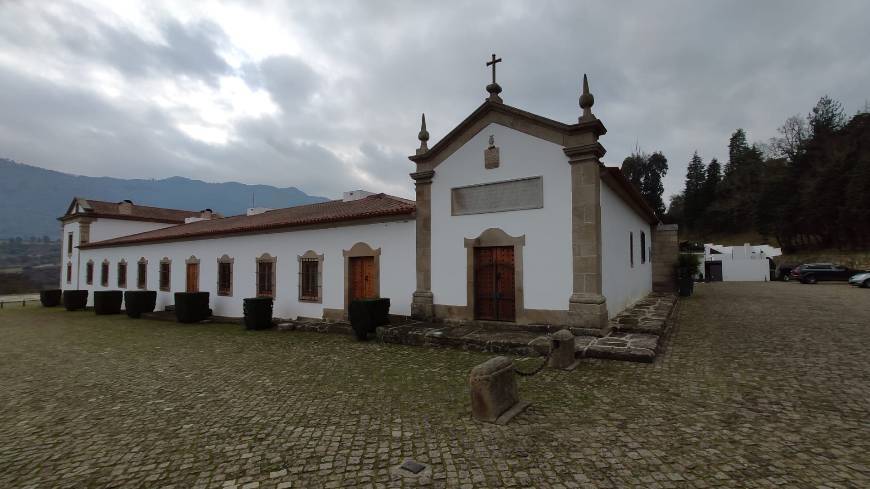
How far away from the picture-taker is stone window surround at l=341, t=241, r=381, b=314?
1192 cm

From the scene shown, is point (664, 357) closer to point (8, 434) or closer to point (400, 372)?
point (400, 372)

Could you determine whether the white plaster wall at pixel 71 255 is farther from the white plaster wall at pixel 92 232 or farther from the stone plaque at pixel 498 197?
the stone plaque at pixel 498 197

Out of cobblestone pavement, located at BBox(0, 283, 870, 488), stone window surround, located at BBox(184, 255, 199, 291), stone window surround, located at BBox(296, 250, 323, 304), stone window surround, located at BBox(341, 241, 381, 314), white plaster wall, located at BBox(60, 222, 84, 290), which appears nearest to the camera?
cobblestone pavement, located at BBox(0, 283, 870, 488)

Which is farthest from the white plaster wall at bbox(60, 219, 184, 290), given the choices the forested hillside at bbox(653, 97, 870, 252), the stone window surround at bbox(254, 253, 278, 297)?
the forested hillside at bbox(653, 97, 870, 252)

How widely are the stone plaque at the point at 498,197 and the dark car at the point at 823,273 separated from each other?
1118 inches

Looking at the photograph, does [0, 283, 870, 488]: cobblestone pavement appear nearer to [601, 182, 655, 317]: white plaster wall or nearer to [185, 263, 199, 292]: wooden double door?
[601, 182, 655, 317]: white plaster wall

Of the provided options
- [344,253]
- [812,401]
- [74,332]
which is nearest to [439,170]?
[344,253]

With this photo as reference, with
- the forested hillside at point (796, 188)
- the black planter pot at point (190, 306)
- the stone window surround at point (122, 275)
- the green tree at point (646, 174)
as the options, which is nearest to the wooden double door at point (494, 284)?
the black planter pot at point (190, 306)

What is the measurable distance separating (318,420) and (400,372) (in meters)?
2.25

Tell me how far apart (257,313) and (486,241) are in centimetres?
805

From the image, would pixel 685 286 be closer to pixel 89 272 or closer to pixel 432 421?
pixel 432 421

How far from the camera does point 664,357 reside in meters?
7.21

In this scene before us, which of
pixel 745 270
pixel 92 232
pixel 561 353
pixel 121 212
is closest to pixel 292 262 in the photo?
pixel 561 353

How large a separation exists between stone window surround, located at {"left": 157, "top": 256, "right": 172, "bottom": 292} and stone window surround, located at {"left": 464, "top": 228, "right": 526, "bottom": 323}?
15.8 meters
